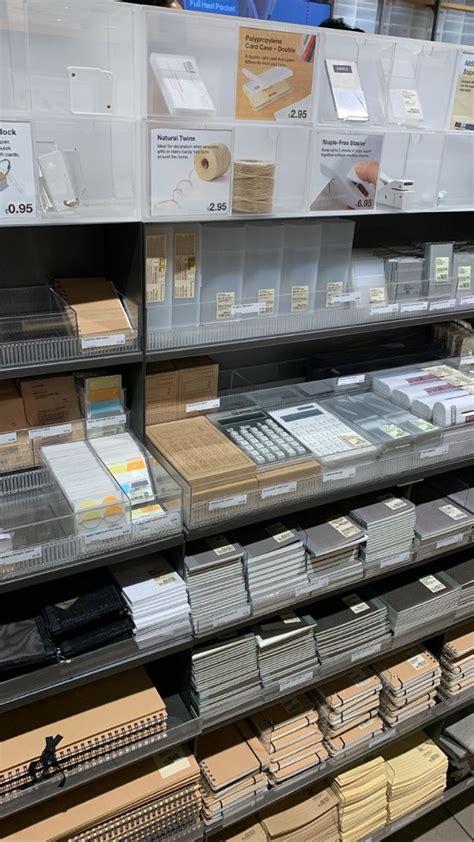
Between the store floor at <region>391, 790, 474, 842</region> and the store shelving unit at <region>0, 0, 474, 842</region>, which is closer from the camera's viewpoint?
the store shelving unit at <region>0, 0, 474, 842</region>

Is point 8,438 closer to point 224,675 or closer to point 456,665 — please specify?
point 224,675

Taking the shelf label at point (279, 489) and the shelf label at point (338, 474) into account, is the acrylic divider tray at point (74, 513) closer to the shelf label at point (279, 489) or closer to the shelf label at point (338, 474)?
the shelf label at point (279, 489)

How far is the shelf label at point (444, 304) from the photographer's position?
7.27ft

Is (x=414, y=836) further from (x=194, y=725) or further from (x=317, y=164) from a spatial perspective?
(x=317, y=164)

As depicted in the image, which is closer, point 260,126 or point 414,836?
point 260,126

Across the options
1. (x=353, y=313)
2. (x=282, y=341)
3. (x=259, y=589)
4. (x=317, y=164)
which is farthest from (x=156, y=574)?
(x=317, y=164)

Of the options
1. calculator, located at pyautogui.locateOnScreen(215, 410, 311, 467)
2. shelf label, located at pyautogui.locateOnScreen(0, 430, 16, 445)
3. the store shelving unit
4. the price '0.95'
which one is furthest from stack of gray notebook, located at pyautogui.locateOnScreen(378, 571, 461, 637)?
the price '0.95'

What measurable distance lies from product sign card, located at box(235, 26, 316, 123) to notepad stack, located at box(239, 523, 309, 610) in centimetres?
118

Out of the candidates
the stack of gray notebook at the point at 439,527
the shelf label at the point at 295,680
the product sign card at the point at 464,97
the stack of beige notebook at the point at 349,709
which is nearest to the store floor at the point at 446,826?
the stack of beige notebook at the point at 349,709

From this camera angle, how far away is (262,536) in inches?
81.2

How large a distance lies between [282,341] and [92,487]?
684 mm

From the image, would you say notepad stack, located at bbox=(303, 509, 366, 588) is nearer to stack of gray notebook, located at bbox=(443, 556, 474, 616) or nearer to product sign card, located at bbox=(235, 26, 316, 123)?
stack of gray notebook, located at bbox=(443, 556, 474, 616)

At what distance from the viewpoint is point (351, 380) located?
7.93ft

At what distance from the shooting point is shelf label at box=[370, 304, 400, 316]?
2098 millimetres
